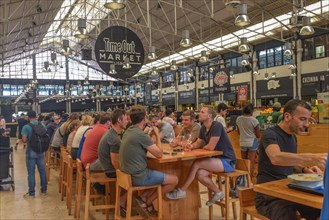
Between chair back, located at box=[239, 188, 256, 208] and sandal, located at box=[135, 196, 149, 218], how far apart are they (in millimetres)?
1331

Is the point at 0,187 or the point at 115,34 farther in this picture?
the point at 0,187

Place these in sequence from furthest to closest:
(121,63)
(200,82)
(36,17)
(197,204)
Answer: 1. (200,82)
2. (36,17)
3. (121,63)
4. (197,204)

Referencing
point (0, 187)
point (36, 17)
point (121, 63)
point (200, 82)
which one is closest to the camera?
point (121, 63)

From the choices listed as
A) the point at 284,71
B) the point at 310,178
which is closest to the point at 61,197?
the point at 310,178

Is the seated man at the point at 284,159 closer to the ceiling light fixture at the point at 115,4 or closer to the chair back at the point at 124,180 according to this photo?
the chair back at the point at 124,180

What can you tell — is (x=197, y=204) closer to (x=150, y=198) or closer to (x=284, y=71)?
(x=150, y=198)

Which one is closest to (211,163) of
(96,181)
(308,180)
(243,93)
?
(96,181)

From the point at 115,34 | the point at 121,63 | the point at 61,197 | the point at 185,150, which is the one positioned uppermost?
the point at 115,34

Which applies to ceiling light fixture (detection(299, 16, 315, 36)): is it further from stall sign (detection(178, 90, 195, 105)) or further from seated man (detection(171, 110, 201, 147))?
stall sign (detection(178, 90, 195, 105))

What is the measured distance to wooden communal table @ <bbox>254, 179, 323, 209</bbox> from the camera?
1.95 meters

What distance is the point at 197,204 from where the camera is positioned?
4227 millimetres

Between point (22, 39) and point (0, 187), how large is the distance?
1700 centimetres

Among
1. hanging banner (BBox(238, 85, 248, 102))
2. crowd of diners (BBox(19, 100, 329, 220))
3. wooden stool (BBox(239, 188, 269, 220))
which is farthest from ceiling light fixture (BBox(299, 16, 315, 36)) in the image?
hanging banner (BBox(238, 85, 248, 102))

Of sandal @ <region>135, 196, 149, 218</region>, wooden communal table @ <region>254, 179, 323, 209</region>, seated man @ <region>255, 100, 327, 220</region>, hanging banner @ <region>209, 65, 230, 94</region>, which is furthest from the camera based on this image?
hanging banner @ <region>209, 65, 230, 94</region>
